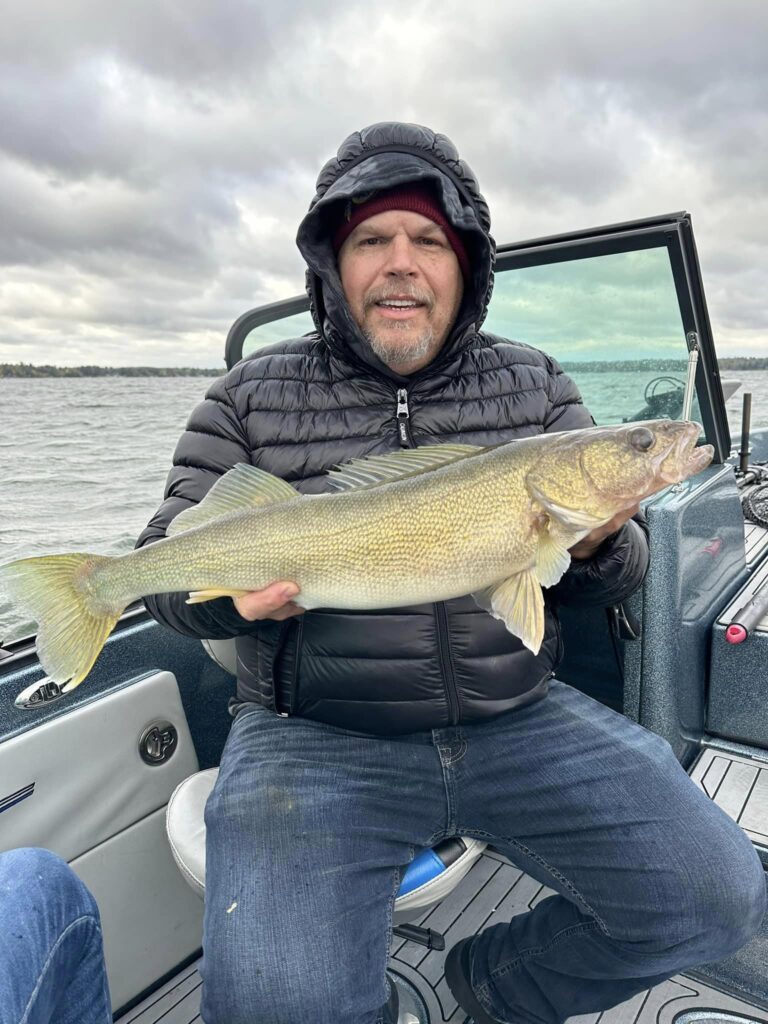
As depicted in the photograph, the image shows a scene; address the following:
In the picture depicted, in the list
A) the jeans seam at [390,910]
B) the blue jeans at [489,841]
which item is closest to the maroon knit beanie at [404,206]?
the blue jeans at [489,841]

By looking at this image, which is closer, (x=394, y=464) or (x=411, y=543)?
(x=411, y=543)

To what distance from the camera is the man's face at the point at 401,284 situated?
2.60 metres

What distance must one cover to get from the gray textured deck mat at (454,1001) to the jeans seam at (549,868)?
646 millimetres

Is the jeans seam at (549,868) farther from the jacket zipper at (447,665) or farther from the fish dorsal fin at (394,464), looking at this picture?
the fish dorsal fin at (394,464)

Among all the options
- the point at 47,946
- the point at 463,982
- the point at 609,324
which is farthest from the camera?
the point at 609,324

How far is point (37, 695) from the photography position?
233cm

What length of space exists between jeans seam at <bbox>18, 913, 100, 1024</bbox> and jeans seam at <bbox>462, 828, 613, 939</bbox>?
3.61 ft

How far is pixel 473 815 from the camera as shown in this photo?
2146 mm

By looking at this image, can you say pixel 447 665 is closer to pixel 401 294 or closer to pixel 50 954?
pixel 50 954

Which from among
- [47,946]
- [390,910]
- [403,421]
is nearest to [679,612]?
[403,421]

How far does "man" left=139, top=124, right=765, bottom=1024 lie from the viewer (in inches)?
71.8

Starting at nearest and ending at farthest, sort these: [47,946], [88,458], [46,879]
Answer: [47,946] → [46,879] → [88,458]

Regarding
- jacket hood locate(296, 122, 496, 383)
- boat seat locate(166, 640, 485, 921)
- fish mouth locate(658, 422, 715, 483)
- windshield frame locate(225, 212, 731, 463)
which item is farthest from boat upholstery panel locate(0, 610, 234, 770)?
windshield frame locate(225, 212, 731, 463)

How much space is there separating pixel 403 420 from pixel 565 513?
791 millimetres
